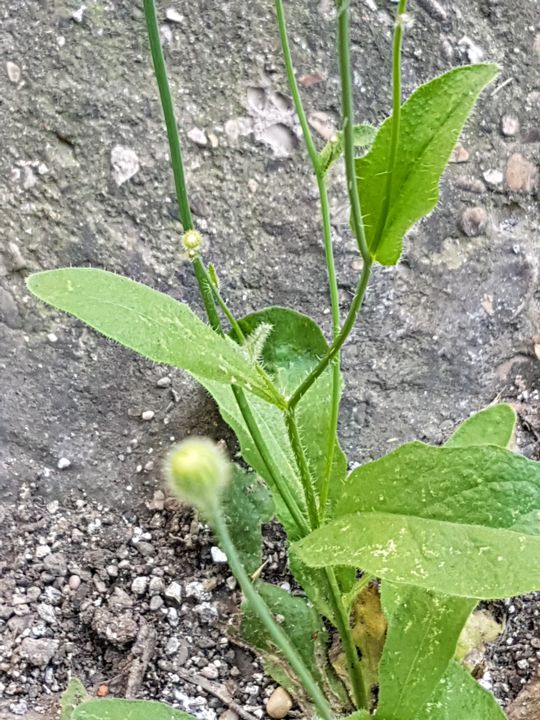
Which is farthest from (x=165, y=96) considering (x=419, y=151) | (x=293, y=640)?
(x=293, y=640)

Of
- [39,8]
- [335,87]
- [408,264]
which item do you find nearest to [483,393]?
[408,264]

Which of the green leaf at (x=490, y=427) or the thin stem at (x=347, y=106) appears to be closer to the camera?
the thin stem at (x=347, y=106)

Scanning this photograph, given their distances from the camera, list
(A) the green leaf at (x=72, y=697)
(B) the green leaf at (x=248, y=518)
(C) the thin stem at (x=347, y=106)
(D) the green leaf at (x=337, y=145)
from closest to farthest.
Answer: (C) the thin stem at (x=347, y=106), (D) the green leaf at (x=337, y=145), (A) the green leaf at (x=72, y=697), (B) the green leaf at (x=248, y=518)

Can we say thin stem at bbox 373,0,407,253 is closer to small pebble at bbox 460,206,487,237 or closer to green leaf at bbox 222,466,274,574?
green leaf at bbox 222,466,274,574

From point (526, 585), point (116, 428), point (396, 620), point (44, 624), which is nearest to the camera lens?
point (526, 585)

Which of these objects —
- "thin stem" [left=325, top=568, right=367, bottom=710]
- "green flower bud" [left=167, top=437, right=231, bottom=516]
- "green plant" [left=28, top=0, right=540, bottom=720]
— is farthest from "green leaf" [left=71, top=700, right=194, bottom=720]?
"green flower bud" [left=167, top=437, right=231, bottom=516]

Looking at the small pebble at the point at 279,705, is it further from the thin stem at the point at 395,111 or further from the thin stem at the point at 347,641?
the thin stem at the point at 395,111

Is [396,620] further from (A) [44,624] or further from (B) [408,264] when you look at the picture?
(B) [408,264]

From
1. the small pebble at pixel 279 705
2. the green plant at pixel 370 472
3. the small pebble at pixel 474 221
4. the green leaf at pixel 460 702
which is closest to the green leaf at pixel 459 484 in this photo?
the green plant at pixel 370 472
